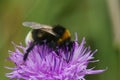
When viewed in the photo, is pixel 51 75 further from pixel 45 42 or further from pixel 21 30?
pixel 21 30

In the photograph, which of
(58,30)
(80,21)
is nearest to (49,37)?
(58,30)

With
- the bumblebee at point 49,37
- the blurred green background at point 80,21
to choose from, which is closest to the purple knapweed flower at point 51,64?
the bumblebee at point 49,37

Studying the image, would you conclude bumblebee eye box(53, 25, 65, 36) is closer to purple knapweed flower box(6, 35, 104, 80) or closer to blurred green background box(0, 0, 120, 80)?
purple knapweed flower box(6, 35, 104, 80)

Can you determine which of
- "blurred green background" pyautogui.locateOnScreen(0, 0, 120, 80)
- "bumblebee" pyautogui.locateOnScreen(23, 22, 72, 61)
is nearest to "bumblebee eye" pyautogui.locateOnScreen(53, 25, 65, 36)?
"bumblebee" pyautogui.locateOnScreen(23, 22, 72, 61)

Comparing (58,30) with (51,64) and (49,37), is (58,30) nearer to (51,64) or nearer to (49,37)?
(49,37)

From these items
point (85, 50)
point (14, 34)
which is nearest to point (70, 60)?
point (85, 50)

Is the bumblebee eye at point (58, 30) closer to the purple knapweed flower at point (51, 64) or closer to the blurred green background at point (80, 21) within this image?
the purple knapweed flower at point (51, 64)
